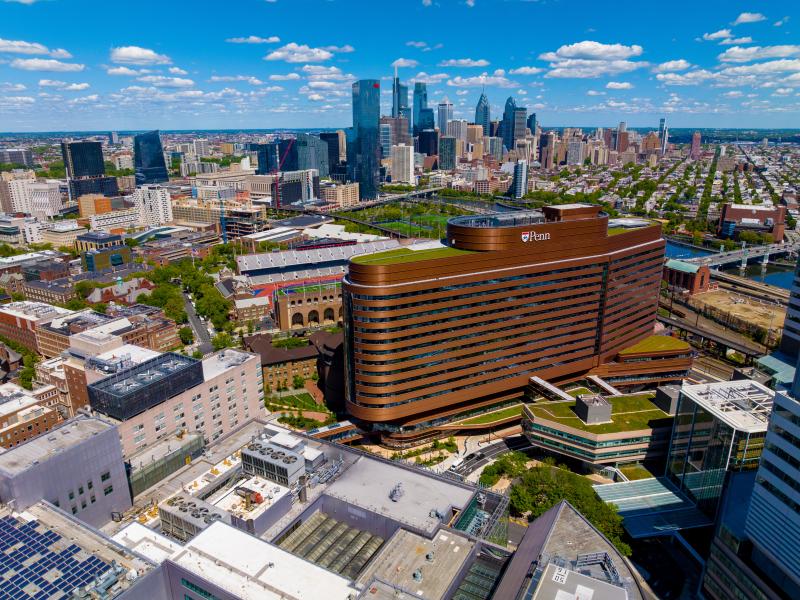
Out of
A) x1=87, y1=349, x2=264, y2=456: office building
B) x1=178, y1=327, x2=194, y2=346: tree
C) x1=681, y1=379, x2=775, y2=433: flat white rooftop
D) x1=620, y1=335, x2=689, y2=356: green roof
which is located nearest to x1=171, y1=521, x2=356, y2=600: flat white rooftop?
x1=87, y1=349, x2=264, y2=456: office building

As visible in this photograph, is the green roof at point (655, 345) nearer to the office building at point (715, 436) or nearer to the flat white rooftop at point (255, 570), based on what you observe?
the office building at point (715, 436)

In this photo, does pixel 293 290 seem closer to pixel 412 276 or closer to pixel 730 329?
pixel 412 276

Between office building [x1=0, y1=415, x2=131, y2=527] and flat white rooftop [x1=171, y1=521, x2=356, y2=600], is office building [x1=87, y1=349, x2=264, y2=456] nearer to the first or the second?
office building [x1=0, y1=415, x2=131, y2=527]

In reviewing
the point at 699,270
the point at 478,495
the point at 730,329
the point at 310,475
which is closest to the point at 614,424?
the point at 478,495

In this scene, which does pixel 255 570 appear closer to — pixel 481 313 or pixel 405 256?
pixel 405 256

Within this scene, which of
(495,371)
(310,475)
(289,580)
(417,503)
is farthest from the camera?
(495,371)

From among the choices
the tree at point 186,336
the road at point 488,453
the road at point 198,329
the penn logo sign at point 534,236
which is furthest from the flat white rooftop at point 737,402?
the tree at point 186,336
